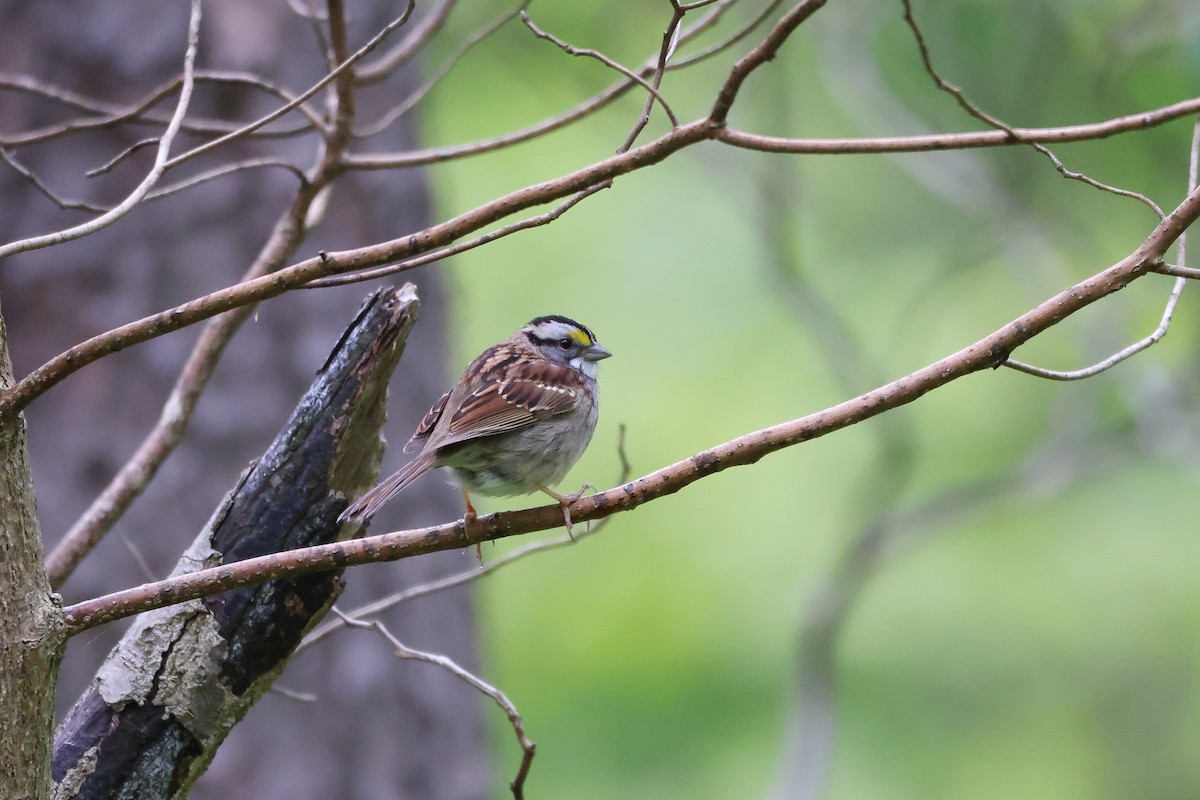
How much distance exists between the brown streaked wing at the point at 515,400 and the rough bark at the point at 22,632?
1248 mm

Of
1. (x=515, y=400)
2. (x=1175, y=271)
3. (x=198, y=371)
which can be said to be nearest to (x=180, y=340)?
(x=198, y=371)

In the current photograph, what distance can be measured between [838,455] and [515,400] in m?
6.81

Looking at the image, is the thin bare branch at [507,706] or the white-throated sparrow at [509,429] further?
the white-throated sparrow at [509,429]

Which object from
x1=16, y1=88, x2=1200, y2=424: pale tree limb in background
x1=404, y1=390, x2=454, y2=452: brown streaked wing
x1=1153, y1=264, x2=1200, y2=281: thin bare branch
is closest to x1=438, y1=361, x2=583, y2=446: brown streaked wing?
x1=404, y1=390, x2=454, y2=452: brown streaked wing

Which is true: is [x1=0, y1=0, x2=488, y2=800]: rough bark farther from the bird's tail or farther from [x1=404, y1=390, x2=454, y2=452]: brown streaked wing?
the bird's tail

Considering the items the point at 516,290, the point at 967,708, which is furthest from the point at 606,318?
the point at 967,708

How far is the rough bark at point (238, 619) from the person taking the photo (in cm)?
255

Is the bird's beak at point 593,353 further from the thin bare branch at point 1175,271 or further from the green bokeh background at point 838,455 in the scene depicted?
the green bokeh background at point 838,455

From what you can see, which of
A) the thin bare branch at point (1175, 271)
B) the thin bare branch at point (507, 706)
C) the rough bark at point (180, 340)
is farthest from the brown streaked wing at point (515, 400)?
the thin bare branch at point (1175, 271)

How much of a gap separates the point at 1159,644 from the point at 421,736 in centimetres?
606

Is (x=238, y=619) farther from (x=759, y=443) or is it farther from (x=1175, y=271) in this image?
(x=1175, y=271)

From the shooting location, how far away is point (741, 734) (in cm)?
880

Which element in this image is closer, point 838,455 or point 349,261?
point 349,261

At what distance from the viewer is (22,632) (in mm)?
2125
